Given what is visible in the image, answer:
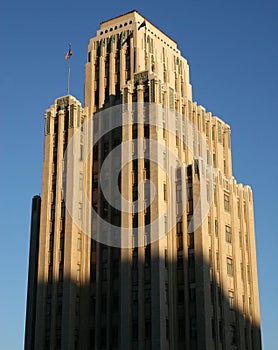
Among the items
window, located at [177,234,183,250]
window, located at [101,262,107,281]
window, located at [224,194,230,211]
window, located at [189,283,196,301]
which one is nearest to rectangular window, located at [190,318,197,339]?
window, located at [189,283,196,301]

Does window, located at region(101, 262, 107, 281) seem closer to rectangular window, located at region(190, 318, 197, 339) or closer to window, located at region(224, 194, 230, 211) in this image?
rectangular window, located at region(190, 318, 197, 339)

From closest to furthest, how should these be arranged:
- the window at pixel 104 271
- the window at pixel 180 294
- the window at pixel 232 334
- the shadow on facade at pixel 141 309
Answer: the shadow on facade at pixel 141 309 → the window at pixel 180 294 → the window at pixel 232 334 → the window at pixel 104 271

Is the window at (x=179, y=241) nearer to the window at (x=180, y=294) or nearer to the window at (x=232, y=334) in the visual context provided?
the window at (x=180, y=294)

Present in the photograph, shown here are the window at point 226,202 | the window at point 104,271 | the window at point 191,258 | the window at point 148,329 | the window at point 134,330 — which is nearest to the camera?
the window at point 148,329

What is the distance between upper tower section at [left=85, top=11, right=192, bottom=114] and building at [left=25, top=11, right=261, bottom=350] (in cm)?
23

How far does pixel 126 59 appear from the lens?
100188mm

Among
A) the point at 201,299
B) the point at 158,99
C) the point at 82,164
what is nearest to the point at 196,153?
the point at 158,99

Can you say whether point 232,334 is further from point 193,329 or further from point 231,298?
point 193,329

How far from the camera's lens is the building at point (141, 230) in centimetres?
8169

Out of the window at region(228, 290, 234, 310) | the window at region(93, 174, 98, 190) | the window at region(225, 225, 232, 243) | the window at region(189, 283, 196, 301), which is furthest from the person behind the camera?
the window at region(93, 174, 98, 190)

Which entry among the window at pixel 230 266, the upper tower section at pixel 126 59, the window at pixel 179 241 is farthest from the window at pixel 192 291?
the upper tower section at pixel 126 59

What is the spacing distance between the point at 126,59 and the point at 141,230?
99.3 ft

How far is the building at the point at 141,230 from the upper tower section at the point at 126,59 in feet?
0.75

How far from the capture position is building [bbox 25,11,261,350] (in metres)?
81.7
